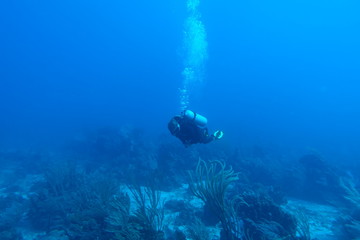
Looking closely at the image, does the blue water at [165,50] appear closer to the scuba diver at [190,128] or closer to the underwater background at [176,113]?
the underwater background at [176,113]

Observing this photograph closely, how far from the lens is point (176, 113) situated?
56.6 meters

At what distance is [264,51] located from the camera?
17162 cm

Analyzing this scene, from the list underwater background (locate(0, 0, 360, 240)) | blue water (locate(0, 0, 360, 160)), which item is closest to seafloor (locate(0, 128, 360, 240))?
underwater background (locate(0, 0, 360, 240))

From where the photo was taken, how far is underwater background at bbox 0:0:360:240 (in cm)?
797

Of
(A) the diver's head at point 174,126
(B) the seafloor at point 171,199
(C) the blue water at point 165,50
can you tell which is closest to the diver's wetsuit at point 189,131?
(A) the diver's head at point 174,126

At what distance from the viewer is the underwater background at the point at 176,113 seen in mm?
7969

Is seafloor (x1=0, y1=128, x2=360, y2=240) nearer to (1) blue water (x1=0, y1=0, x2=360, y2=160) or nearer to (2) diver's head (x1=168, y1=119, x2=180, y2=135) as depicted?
(2) diver's head (x1=168, y1=119, x2=180, y2=135)

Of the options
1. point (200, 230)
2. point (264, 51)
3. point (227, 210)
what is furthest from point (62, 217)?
point (264, 51)

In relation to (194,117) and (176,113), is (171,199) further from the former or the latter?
(176,113)

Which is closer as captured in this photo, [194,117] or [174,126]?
[174,126]

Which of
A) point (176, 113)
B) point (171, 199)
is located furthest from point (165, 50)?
point (171, 199)

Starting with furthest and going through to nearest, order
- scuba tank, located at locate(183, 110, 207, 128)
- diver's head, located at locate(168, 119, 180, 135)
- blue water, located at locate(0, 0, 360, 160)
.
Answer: blue water, located at locate(0, 0, 360, 160), scuba tank, located at locate(183, 110, 207, 128), diver's head, located at locate(168, 119, 180, 135)

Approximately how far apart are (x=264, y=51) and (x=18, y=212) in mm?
178760

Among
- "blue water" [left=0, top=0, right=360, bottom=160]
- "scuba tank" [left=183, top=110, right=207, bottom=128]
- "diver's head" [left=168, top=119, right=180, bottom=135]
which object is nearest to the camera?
"diver's head" [left=168, top=119, right=180, bottom=135]
